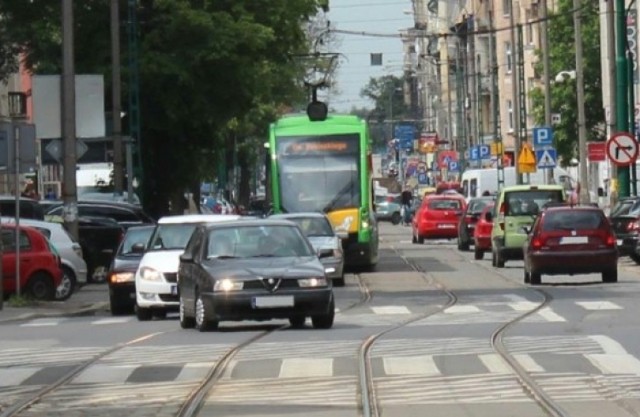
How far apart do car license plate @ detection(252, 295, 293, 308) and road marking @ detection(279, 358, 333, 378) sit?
13.6 feet

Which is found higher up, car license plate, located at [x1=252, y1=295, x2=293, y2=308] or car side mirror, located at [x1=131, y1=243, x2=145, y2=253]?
car side mirror, located at [x1=131, y1=243, x2=145, y2=253]

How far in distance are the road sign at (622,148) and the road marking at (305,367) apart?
88.3 feet

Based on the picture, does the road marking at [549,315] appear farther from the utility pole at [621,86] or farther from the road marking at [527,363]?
the utility pole at [621,86]

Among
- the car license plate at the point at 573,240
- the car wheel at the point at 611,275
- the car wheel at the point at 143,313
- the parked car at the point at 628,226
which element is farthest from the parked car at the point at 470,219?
the car wheel at the point at 143,313

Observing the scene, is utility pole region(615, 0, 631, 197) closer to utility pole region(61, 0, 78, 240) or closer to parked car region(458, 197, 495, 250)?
parked car region(458, 197, 495, 250)

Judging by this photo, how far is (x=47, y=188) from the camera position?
8519 cm

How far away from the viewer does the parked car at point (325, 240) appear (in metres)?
37.1

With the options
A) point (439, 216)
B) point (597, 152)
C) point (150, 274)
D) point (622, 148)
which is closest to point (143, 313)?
point (150, 274)

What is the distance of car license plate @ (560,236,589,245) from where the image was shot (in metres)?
36.0

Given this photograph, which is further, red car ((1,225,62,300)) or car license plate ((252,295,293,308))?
red car ((1,225,62,300))

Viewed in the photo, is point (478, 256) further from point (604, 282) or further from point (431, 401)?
point (431, 401)

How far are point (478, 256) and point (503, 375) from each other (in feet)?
113

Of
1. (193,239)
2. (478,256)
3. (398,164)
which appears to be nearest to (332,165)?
(478,256)

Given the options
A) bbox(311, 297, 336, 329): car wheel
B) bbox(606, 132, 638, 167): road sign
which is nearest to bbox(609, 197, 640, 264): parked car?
bbox(606, 132, 638, 167): road sign
